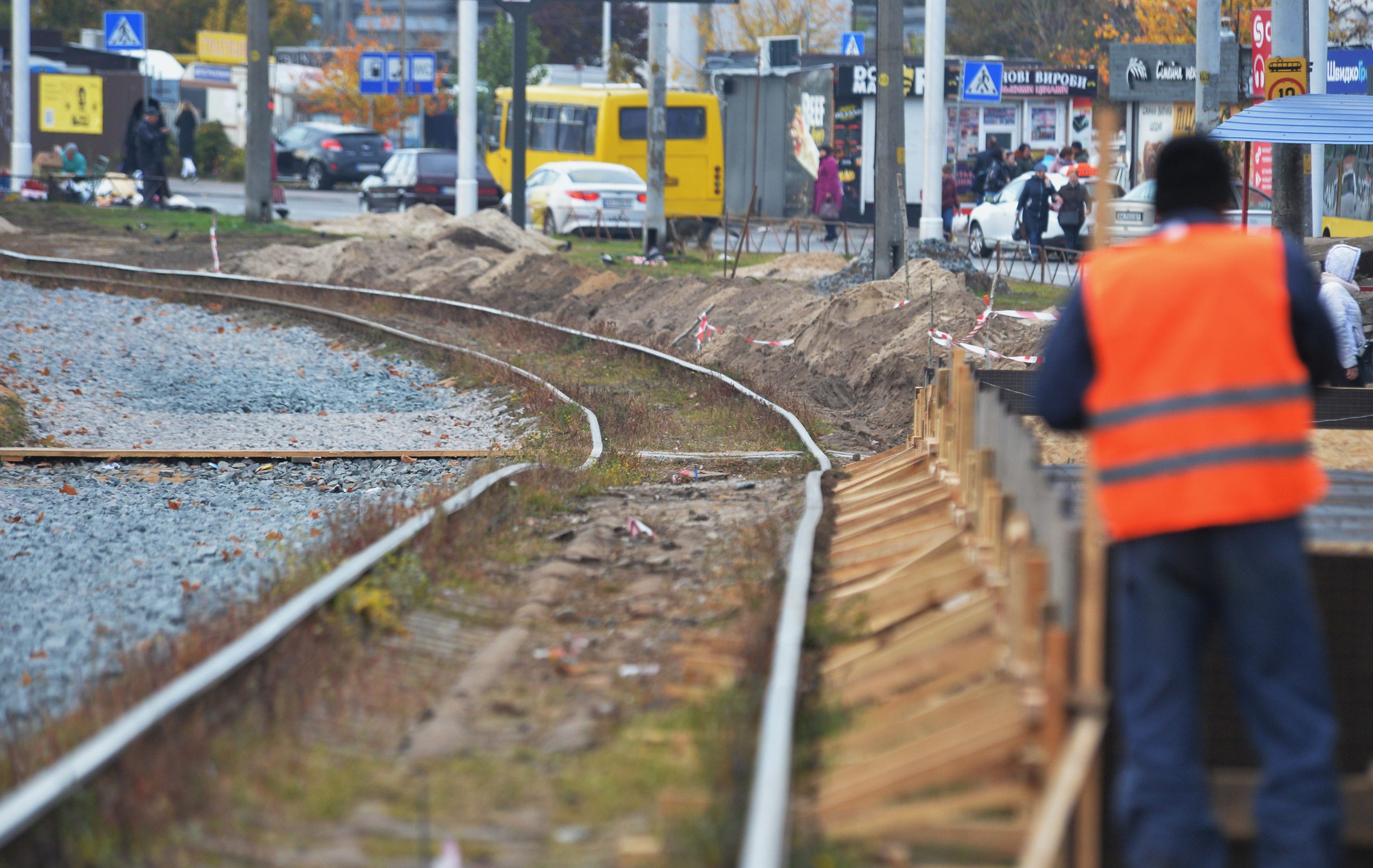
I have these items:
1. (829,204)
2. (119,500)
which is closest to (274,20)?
(829,204)

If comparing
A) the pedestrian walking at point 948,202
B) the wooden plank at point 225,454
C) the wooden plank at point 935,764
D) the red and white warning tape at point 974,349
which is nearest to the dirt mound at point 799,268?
the pedestrian walking at point 948,202

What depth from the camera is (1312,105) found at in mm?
13867

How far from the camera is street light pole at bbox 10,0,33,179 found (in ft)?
117

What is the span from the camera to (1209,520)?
3.83 meters

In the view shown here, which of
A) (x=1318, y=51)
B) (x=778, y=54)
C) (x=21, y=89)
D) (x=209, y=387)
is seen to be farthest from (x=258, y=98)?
(x=1318, y=51)

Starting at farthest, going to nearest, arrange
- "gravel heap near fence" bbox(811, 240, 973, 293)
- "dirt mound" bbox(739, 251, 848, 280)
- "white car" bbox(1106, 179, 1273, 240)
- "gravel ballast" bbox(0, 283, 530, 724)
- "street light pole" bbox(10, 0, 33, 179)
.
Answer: "street light pole" bbox(10, 0, 33, 179), "dirt mound" bbox(739, 251, 848, 280), "white car" bbox(1106, 179, 1273, 240), "gravel heap near fence" bbox(811, 240, 973, 293), "gravel ballast" bbox(0, 283, 530, 724)

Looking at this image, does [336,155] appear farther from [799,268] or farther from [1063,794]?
[1063,794]

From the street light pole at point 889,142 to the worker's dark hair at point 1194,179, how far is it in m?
16.1

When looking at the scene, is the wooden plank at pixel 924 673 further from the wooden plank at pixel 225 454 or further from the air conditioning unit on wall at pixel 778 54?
the air conditioning unit on wall at pixel 778 54

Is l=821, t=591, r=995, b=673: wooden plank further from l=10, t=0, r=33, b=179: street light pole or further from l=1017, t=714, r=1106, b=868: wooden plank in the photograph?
l=10, t=0, r=33, b=179: street light pole

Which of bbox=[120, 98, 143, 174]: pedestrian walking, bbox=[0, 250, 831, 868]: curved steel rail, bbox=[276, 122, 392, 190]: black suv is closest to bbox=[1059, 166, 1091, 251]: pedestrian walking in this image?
bbox=[0, 250, 831, 868]: curved steel rail

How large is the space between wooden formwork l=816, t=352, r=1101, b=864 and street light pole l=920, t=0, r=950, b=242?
2202 centimetres

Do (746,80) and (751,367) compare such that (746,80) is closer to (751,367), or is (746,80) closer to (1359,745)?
(751,367)

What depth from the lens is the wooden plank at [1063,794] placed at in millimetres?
3777
